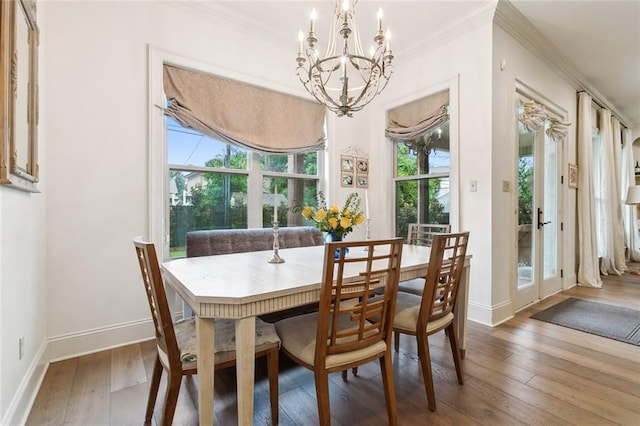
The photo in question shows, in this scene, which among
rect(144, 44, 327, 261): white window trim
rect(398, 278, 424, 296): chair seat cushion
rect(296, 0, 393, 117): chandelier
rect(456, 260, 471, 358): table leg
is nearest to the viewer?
rect(296, 0, 393, 117): chandelier

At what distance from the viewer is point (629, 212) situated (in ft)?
19.0

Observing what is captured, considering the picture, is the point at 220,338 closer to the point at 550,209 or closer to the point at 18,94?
the point at 18,94

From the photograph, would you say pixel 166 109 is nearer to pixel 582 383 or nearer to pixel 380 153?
pixel 380 153

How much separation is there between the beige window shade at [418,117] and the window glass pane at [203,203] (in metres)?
1.96

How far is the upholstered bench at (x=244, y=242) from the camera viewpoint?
2.49 m

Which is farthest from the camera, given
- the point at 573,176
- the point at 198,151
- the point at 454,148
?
the point at 573,176

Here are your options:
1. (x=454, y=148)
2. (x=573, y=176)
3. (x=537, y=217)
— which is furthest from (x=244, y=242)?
(x=573, y=176)

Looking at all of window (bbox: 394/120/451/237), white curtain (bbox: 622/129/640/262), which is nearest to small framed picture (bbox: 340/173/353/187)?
window (bbox: 394/120/451/237)

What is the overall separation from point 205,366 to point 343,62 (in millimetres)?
1803

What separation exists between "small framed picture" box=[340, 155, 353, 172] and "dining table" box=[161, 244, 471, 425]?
221 cm

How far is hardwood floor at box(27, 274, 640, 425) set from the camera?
4.92 ft

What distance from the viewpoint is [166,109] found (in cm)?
253

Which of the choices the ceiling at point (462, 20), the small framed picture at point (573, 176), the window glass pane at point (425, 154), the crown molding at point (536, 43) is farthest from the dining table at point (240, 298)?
the small framed picture at point (573, 176)

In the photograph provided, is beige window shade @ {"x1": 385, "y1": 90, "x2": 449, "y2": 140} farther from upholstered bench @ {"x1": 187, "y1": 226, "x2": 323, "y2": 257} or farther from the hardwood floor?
the hardwood floor
